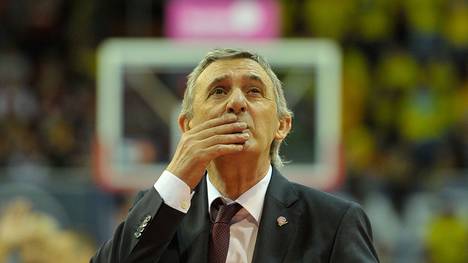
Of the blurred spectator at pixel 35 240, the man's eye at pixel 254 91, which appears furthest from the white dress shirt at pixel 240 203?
the blurred spectator at pixel 35 240

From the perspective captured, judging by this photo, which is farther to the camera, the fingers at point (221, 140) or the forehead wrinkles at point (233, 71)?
the forehead wrinkles at point (233, 71)

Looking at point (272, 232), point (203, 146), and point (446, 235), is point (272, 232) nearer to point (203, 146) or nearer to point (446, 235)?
point (203, 146)

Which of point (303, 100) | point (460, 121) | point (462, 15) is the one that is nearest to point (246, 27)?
point (303, 100)

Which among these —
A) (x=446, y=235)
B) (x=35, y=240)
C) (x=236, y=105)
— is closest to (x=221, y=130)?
(x=236, y=105)

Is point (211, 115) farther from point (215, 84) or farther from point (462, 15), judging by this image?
point (462, 15)

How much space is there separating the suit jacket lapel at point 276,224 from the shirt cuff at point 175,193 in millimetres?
294

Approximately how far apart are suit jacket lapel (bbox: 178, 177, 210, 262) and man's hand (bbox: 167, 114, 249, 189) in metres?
0.24

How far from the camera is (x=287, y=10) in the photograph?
1584 cm

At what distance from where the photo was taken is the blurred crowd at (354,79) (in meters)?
13.2

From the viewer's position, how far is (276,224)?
3.61 metres

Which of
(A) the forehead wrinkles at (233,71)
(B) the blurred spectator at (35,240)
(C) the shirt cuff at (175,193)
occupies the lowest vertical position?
(B) the blurred spectator at (35,240)

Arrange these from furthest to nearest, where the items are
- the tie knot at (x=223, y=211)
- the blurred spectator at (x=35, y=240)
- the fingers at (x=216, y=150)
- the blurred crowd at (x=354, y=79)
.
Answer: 1. the blurred crowd at (x=354, y=79)
2. the blurred spectator at (x=35, y=240)
3. the tie knot at (x=223, y=211)
4. the fingers at (x=216, y=150)

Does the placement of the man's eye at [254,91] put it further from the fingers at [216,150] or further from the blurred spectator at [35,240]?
the blurred spectator at [35,240]

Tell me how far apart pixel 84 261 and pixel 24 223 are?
0.86m
